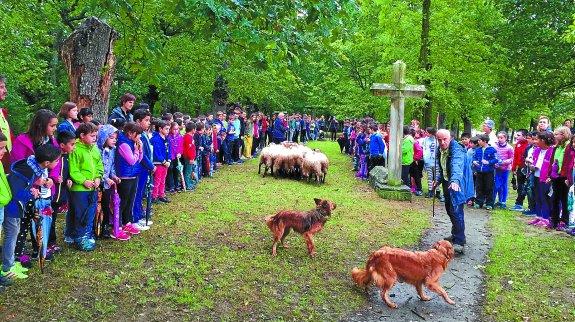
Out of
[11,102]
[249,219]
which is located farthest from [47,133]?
[11,102]

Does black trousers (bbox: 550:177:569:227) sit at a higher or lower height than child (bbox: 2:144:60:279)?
lower

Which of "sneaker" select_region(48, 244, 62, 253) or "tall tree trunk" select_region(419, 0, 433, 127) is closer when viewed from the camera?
"sneaker" select_region(48, 244, 62, 253)

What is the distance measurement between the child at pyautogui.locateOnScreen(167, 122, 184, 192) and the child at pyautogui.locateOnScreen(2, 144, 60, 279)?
520 centimetres

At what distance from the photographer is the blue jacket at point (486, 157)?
11742mm

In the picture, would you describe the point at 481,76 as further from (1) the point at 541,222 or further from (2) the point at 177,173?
(2) the point at 177,173

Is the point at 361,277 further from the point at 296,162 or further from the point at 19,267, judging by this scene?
the point at 296,162

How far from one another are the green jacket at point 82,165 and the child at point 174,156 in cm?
419

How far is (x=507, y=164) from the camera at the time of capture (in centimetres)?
1180

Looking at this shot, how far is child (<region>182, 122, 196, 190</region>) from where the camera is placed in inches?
454

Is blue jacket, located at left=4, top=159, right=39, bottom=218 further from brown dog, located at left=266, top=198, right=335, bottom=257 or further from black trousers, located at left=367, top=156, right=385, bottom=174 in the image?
black trousers, located at left=367, top=156, right=385, bottom=174

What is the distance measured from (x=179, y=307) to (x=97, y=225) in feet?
8.62

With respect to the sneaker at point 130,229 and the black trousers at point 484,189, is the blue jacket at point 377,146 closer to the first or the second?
the black trousers at point 484,189

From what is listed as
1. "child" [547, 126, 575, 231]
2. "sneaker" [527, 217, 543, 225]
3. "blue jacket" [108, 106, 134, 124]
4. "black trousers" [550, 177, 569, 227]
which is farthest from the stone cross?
"blue jacket" [108, 106, 134, 124]

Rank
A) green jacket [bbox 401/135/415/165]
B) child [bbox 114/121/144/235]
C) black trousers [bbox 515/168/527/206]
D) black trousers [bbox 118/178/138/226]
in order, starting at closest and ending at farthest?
child [bbox 114/121/144/235], black trousers [bbox 118/178/138/226], black trousers [bbox 515/168/527/206], green jacket [bbox 401/135/415/165]
